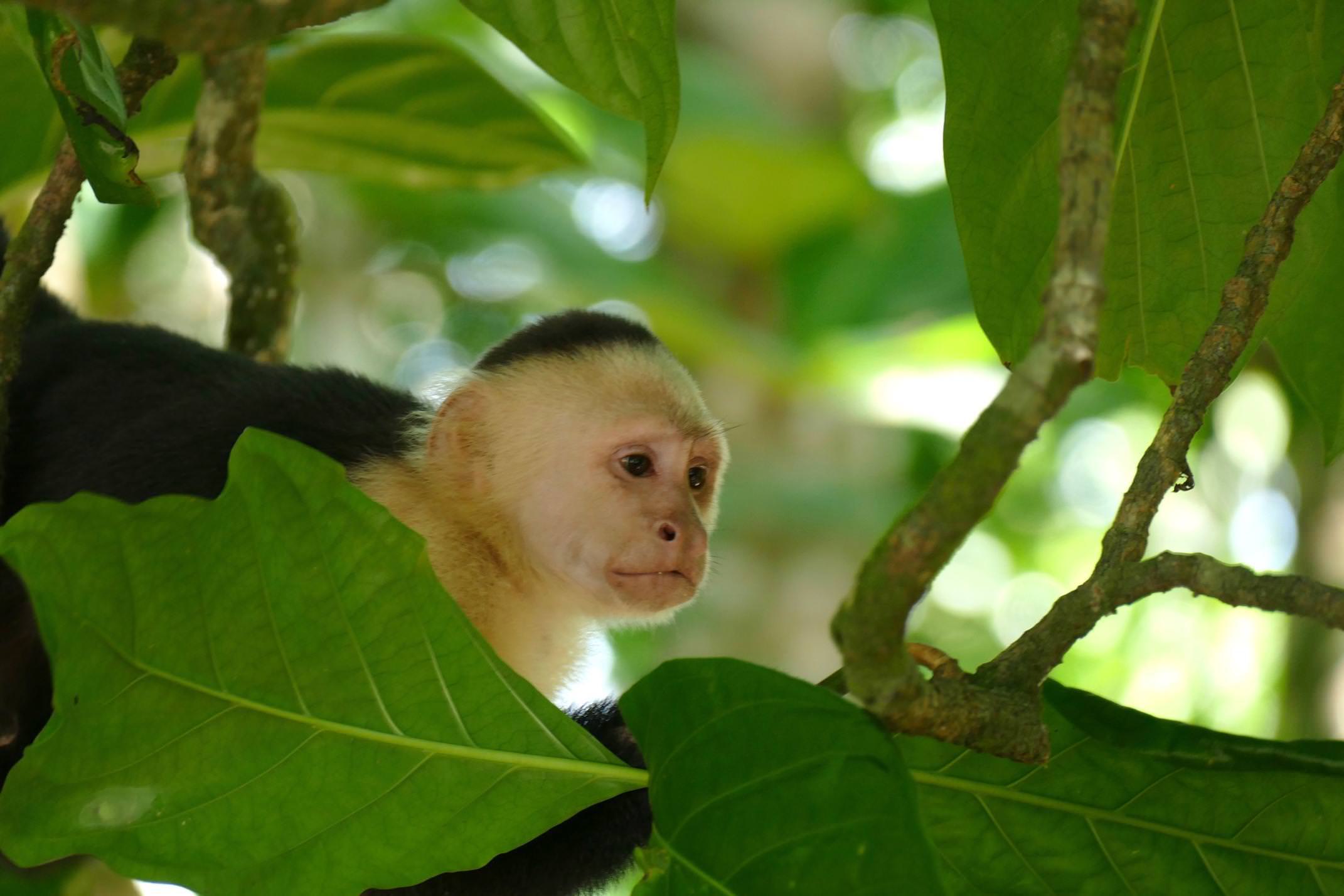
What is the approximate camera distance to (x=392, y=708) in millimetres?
1167

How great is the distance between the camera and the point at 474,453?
88.8 inches

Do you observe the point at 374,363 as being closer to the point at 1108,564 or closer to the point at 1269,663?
the point at 1269,663

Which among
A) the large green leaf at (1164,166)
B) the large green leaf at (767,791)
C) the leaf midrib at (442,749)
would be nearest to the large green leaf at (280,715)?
the leaf midrib at (442,749)

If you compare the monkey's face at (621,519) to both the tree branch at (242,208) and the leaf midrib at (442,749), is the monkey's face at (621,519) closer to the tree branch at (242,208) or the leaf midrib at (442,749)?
the tree branch at (242,208)

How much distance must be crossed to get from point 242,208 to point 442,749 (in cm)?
136

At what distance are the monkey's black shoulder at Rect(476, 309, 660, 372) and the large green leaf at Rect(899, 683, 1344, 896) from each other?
122cm

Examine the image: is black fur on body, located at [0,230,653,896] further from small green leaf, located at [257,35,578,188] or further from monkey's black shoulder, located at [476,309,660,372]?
small green leaf, located at [257,35,578,188]

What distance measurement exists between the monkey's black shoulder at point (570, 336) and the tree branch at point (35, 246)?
0.93 m

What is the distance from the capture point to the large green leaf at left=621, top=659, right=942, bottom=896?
3.21ft

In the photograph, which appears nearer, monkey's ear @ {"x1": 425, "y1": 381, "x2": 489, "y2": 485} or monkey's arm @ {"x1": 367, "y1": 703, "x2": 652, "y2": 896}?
monkey's arm @ {"x1": 367, "y1": 703, "x2": 652, "y2": 896}

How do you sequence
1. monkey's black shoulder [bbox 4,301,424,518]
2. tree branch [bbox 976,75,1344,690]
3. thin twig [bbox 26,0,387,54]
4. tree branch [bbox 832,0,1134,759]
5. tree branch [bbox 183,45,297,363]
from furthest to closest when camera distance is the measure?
tree branch [bbox 183,45,297,363] → monkey's black shoulder [bbox 4,301,424,518] → tree branch [bbox 976,75,1344,690] → thin twig [bbox 26,0,387,54] → tree branch [bbox 832,0,1134,759]

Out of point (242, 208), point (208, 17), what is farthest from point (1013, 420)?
point (242, 208)

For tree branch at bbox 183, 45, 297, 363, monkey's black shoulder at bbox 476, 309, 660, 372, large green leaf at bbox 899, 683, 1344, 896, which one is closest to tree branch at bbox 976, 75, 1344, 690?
large green leaf at bbox 899, 683, 1344, 896

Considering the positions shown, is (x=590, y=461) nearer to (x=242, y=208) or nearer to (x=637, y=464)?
(x=637, y=464)
